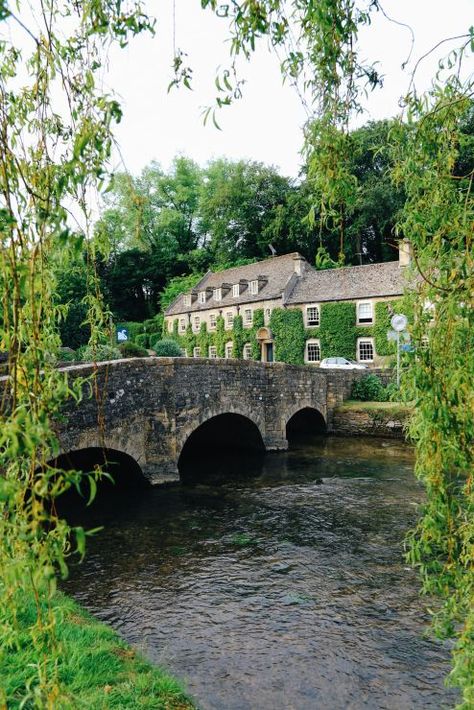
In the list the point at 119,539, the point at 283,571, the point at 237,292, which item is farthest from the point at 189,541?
the point at 237,292

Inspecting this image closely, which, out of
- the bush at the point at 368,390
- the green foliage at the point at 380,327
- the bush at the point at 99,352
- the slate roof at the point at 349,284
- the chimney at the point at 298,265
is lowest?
the bush at the point at 368,390

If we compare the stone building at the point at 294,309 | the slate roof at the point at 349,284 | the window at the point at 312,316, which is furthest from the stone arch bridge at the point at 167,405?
the window at the point at 312,316

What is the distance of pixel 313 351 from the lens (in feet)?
112

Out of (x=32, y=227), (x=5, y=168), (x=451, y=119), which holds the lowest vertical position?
(x=32, y=227)

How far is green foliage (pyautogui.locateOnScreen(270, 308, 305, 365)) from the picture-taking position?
33.9 metres

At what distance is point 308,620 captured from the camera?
655 centimetres

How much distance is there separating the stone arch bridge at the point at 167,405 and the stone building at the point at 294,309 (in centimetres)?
1316

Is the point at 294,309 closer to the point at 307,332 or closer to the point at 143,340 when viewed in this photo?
the point at 307,332

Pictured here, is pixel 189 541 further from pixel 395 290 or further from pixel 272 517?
pixel 395 290

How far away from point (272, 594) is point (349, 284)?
90.2 ft

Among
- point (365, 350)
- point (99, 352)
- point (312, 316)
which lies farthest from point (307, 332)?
point (99, 352)

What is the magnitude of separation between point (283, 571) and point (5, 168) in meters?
7.43

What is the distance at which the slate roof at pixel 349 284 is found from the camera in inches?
1210

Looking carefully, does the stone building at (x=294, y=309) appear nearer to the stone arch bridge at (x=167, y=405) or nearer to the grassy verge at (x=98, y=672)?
the stone arch bridge at (x=167, y=405)
